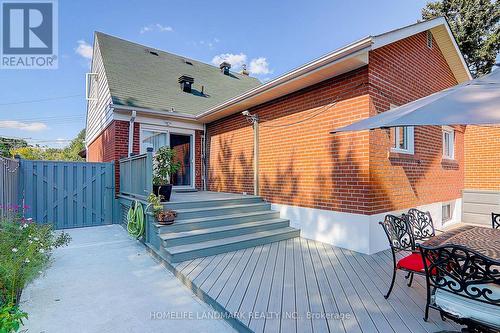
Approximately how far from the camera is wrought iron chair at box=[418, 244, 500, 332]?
1896 mm

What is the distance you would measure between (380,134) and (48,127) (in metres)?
40.2

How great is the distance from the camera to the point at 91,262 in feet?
15.1

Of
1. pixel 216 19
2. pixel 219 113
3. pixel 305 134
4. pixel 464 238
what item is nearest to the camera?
pixel 464 238

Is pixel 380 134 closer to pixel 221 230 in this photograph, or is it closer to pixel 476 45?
pixel 221 230

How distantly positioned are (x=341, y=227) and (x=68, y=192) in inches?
291

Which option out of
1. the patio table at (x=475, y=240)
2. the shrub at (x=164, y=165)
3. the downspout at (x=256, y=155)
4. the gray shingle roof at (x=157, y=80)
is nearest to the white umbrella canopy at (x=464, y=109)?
the patio table at (x=475, y=240)

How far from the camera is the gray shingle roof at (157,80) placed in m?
8.74

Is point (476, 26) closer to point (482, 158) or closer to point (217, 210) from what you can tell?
point (482, 158)

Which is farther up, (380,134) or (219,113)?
(219,113)

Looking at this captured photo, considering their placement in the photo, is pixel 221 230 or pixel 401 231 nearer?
pixel 401 231

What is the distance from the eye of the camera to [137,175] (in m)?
6.15

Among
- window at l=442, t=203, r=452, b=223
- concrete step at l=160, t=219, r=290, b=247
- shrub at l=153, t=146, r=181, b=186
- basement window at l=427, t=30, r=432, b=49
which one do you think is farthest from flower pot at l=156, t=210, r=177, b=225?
basement window at l=427, t=30, r=432, b=49

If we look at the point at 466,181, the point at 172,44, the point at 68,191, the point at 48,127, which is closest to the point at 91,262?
the point at 68,191

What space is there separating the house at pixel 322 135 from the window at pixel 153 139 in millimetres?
32
